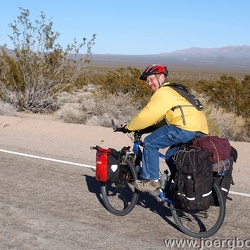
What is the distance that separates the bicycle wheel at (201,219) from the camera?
5.25m

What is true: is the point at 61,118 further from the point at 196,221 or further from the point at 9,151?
the point at 196,221

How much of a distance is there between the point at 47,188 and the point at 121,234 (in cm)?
221

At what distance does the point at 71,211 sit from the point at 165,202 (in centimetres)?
131

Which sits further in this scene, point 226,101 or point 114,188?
point 226,101

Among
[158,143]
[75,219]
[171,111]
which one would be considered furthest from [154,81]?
[75,219]

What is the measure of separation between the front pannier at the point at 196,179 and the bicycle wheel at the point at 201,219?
0.14m

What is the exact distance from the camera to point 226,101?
17.4 meters

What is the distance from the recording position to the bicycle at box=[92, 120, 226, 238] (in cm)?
534

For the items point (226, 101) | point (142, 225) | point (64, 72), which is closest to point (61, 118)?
point (64, 72)

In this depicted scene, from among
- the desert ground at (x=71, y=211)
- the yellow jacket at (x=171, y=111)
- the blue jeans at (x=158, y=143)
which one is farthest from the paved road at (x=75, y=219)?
the yellow jacket at (x=171, y=111)

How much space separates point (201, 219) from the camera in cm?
589

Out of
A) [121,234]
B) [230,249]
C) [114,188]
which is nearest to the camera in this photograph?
[230,249]

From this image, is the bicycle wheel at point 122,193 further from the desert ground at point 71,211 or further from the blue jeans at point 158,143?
the blue jeans at point 158,143

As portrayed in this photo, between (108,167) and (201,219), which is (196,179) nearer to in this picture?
(201,219)
